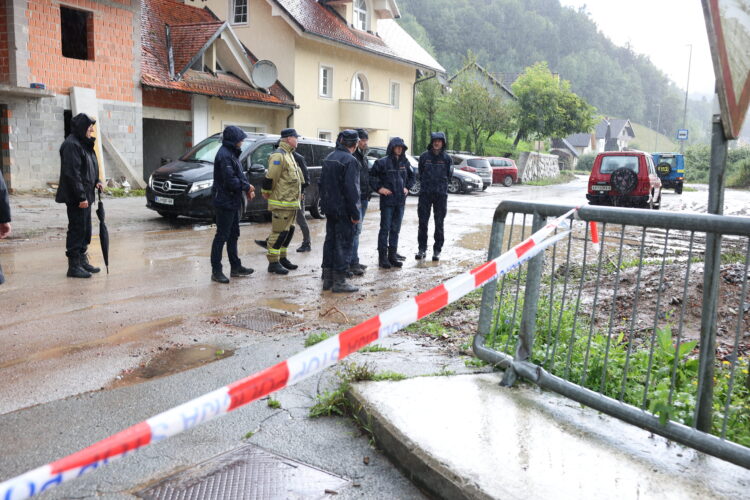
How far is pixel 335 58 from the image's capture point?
96.5 feet

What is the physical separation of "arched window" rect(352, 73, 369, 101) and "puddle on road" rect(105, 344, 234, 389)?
2728 cm

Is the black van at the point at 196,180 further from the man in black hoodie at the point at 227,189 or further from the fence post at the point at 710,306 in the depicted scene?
the fence post at the point at 710,306

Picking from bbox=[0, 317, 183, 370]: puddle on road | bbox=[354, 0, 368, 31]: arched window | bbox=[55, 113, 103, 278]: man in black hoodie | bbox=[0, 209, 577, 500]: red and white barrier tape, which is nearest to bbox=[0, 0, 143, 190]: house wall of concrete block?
bbox=[55, 113, 103, 278]: man in black hoodie

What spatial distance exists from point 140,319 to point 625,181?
16.6 m

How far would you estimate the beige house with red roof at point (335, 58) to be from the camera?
27.3m

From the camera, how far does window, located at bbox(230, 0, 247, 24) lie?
28.3m

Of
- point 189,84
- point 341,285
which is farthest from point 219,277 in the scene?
point 189,84

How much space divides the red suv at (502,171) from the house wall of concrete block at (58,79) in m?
20.9

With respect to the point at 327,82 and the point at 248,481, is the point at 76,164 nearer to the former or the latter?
the point at 248,481

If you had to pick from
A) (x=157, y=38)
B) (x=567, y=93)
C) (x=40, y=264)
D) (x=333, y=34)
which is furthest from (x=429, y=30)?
(x=40, y=264)

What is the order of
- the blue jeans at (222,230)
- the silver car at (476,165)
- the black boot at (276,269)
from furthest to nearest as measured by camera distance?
the silver car at (476,165), the black boot at (276,269), the blue jeans at (222,230)

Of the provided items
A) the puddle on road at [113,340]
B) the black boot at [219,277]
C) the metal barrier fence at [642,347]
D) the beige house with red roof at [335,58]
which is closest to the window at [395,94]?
the beige house with red roof at [335,58]

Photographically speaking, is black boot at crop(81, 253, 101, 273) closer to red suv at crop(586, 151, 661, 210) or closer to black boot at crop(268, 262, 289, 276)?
black boot at crop(268, 262, 289, 276)

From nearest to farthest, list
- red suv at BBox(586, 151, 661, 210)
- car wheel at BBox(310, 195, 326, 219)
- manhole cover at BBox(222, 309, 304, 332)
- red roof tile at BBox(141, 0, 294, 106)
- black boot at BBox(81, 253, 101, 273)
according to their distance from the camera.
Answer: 1. manhole cover at BBox(222, 309, 304, 332)
2. black boot at BBox(81, 253, 101, 273)
3. car wheel at BBox(310, 195, 326, 219)
4. red suv at BBox(586, 151, 661, 210)
5. red roof tile at BBox(141, 0, 294, 106)
